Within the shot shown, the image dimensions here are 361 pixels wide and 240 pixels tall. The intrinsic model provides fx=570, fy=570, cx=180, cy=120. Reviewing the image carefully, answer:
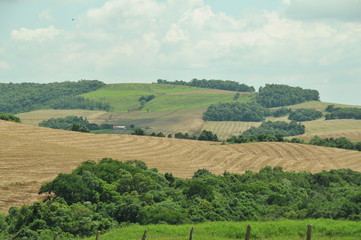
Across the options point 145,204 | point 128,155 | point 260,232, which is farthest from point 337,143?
point 260,232

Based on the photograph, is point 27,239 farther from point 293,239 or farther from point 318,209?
point 318,209

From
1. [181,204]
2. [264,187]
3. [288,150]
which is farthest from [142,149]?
[181,204]

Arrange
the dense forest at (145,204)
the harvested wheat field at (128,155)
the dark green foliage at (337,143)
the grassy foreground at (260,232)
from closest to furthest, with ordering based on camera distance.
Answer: the grassy foreground at (260,232)
the dense forest at (145,204)
the harvested wheat field at (128,155)
the dark green foliage at (337,143)

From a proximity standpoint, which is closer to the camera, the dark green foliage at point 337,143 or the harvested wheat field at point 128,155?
the harvested wheat field at point 128,155

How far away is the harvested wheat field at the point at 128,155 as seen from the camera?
10389cm

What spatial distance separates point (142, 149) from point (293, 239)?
109008 mm

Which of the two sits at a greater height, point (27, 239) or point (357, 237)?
point (357, 237)

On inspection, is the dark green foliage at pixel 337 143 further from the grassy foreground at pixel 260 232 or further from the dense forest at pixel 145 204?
the grassy foreground at pixel 260 232

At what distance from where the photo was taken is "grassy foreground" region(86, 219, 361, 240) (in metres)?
40.4

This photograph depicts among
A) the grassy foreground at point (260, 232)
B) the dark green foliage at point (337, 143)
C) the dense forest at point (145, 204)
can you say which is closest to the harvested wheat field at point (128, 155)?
the dense forest at point (145, 204)

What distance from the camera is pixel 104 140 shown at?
149875 millimetres

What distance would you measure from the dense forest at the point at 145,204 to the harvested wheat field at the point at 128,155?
45.5 ft

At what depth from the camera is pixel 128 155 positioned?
13375 cm

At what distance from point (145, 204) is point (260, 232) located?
30.8m
